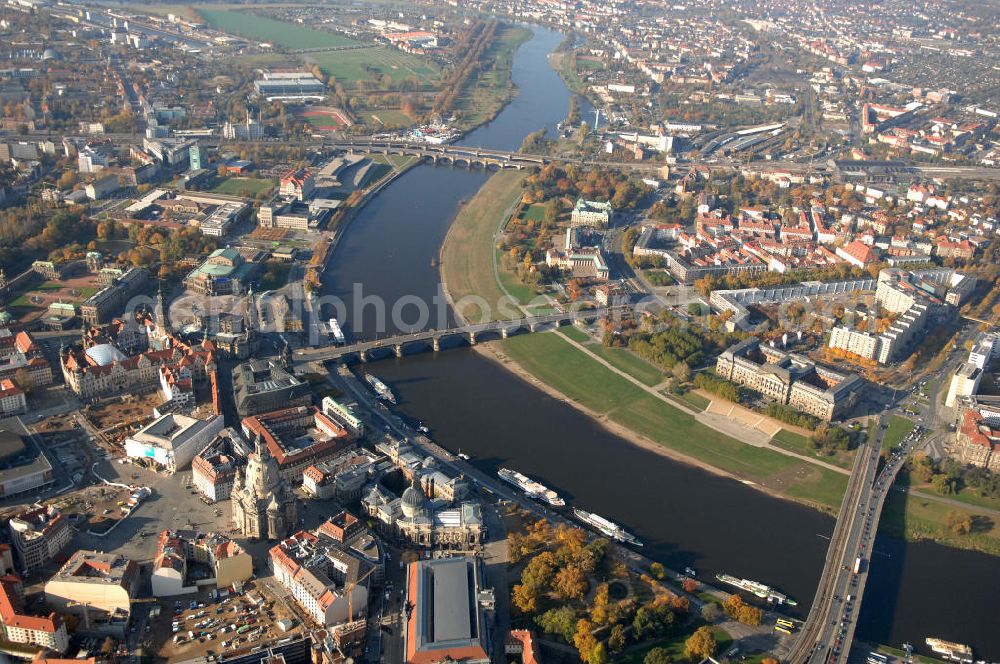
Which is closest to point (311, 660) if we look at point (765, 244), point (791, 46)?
point (765, 244)

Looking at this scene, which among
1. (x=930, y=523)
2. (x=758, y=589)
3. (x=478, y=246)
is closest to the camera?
(x=758, y=589)

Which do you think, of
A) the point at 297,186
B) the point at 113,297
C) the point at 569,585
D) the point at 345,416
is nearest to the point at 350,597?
the point at 569,585

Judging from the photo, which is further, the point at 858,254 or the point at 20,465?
the point at 858,254

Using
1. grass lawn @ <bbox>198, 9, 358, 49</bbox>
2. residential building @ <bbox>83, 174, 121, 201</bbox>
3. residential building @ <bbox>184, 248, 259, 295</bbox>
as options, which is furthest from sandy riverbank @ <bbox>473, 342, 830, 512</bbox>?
grass lawn @ <bbox>198, 9, 358, 49</bbox>

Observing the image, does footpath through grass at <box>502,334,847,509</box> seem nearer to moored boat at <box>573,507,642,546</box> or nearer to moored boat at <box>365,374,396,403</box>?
moored boat at <box>573,507,642,546</box>

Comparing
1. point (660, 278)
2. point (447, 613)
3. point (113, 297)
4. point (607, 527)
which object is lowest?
point (607, 527)

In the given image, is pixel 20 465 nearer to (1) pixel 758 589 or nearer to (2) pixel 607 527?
(2) pixel 607 527

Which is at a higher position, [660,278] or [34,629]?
[660,278]
